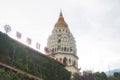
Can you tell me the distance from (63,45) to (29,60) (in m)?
35.5

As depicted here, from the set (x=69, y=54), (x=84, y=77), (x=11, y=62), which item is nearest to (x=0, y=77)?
(x=11, y=62)

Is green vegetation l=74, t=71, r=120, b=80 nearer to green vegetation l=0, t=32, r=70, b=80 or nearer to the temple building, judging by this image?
the temple building

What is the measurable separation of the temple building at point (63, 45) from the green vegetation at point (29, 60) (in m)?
25.8

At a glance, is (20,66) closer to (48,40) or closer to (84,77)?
(84,77)

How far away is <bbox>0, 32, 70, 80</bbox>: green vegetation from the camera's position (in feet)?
121

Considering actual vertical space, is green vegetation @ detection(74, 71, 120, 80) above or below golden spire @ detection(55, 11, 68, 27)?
below

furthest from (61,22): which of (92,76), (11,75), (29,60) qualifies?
(11,75)

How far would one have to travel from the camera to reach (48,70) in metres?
43.4

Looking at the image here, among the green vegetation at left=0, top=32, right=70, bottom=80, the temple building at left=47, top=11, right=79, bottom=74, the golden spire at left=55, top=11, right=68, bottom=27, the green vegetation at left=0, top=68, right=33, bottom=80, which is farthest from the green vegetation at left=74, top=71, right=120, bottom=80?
the green vegetation at left=0, top=68, right=33, bottom=80

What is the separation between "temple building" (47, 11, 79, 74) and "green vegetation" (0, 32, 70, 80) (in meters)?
25.8

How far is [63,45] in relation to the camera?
7531cm

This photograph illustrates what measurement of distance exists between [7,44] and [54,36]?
40689 mm

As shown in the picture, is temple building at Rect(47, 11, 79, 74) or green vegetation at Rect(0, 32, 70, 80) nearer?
green vegetation at Rect(0, 32, 70, 80)

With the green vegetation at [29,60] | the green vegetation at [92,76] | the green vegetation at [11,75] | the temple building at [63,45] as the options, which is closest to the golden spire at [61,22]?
the temple building at [63,45]
